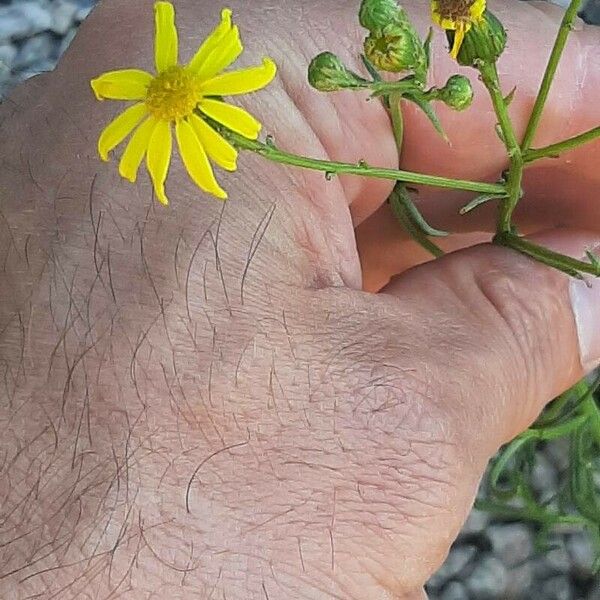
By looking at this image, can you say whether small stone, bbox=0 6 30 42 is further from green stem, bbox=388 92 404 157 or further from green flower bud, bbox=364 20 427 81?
green flower bud, bbox=364 20 427 81

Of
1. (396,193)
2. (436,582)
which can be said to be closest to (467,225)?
(396,193)

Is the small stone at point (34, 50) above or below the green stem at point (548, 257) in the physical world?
below

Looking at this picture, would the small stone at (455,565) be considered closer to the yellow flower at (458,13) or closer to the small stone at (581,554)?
the small stone at (581,554)

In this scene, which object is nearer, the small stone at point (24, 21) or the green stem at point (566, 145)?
the green stem at point (566, 145)

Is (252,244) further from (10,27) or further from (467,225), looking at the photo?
(10,27)

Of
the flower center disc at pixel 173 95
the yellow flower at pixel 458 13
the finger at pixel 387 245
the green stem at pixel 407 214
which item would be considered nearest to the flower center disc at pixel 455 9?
the yellow flower at pixel 458 13

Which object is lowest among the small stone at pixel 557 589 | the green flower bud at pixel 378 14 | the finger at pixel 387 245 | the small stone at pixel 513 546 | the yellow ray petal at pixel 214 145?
the small stone at pixel 557 589
